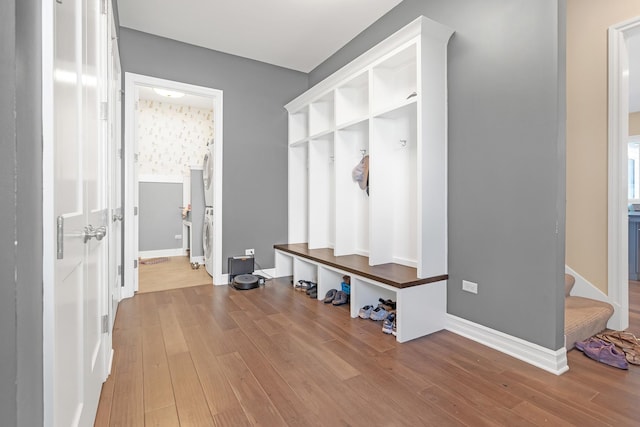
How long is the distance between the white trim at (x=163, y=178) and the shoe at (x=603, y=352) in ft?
19.4

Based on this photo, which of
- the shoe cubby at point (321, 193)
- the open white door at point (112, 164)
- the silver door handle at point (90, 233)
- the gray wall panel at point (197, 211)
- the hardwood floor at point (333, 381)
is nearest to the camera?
the silver door handle at point (90, 233)

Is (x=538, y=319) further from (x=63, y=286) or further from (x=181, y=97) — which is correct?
(x=181, y=97)

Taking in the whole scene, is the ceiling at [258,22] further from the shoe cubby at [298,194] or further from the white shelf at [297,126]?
the shoe cubby at [298,194]

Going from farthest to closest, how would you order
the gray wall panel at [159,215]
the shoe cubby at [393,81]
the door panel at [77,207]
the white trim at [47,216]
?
the gray wall panel at [159,215], the shoe cubby at [393,81], the door panel at [77,207], the white trim at [47,216]

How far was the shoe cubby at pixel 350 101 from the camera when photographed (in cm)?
321

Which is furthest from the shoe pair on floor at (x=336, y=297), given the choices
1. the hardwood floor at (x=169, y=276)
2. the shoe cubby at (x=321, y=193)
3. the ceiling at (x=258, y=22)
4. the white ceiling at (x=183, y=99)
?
the white ceiling at (x=183, y=99)

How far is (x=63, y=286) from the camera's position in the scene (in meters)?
0.91

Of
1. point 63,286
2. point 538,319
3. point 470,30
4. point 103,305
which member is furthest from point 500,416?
point 470,30

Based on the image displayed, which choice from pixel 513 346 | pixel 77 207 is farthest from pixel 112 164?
pixel 513 346

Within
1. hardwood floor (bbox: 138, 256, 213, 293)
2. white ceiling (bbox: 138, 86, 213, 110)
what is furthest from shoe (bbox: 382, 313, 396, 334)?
white ceiling (bbox: 138, 86, 213, 110)

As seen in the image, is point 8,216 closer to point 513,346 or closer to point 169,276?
point 513,346

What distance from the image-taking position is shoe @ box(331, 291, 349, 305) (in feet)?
9.96

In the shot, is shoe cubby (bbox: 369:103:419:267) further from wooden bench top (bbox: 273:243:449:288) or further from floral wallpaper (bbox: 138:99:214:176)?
floral wallpaper (bbox: 138:99:214:176)

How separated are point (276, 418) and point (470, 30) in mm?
2800
